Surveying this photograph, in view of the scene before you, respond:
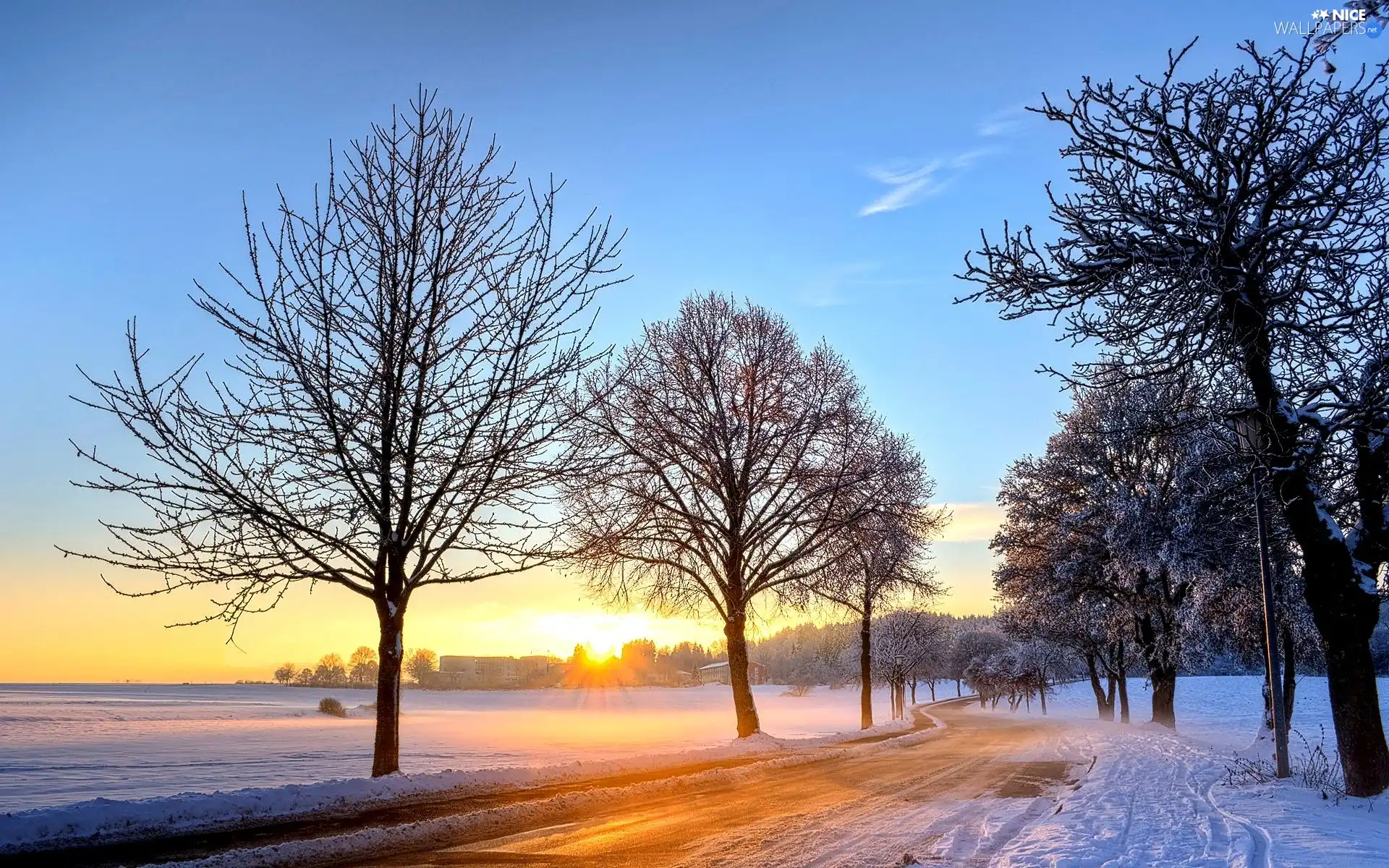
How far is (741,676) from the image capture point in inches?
874

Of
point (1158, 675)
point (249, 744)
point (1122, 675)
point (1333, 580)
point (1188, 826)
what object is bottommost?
point (249, 744)

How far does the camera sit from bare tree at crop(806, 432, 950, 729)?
23.2 meters

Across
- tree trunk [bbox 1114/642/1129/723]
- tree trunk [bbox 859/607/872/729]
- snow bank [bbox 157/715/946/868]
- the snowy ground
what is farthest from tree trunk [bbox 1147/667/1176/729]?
snow bank [bbox 157/715/946/868]

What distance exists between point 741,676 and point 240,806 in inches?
595

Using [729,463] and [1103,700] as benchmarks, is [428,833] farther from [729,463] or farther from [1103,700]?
[1103,700]

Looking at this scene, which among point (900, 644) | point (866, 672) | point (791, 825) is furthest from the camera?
point (900, 644)

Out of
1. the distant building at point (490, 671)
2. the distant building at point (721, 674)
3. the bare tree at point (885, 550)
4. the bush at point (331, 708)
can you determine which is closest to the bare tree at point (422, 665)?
the distant building at point (490, 671)

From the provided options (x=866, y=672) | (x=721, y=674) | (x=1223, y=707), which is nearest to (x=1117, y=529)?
(x=866, y=672)

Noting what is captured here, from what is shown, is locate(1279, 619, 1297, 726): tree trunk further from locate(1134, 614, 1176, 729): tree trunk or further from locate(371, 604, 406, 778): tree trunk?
locate(371, 604, 406, 778): tree trunk

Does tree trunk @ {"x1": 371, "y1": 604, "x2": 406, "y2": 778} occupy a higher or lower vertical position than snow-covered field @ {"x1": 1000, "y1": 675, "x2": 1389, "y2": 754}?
higher

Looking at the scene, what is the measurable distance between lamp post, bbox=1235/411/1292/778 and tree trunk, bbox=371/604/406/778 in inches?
470

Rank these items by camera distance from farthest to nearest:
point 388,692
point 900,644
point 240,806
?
point 900,644
point 388,692
point 240,806

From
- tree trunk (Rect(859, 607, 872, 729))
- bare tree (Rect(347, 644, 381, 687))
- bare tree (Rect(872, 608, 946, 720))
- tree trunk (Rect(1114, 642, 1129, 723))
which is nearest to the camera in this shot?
tree trunk (Rect(859, 607, 872, 729))

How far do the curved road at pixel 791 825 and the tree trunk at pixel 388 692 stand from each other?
3.22 meters
